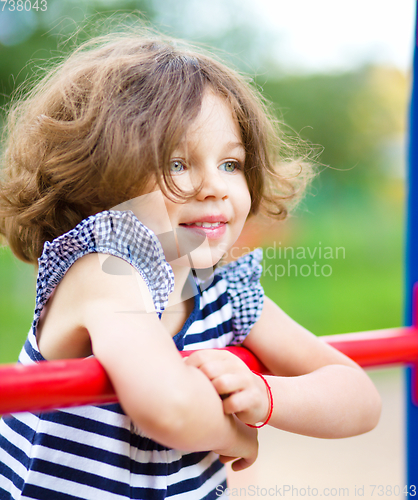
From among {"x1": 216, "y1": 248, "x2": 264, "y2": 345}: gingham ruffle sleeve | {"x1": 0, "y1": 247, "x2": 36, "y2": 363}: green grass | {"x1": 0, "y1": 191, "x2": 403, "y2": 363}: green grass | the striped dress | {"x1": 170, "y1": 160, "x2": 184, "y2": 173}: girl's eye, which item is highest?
{"x1": 0, "y1": 191, "x2": 403, "y2": 363}: green grass

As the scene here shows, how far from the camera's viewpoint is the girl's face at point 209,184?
46cm

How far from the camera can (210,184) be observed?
0.46 meters

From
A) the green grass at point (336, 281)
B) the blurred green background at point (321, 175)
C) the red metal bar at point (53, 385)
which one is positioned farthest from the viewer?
the blurred green background at point (321, 175)

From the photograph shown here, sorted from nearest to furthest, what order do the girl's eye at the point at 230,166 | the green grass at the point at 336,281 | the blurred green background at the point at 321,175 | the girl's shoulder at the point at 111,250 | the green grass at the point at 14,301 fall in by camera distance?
the girl's shoulder at the point at 111,250, the girl's eye at the point at 230,166, the green grass at the point at 14,301, the green grass at the point at 336,281, the blurred green background at the point at 321,175

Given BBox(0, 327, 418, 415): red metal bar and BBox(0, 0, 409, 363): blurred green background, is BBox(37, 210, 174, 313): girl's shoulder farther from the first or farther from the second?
BBox(0, 0, 409, 363): blurred green background

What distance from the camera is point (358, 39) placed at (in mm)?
5641

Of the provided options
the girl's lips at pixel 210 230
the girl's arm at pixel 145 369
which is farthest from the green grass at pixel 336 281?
the girl's arm at pixel 145 369

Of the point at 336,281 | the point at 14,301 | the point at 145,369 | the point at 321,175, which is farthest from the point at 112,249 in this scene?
the point at 321,175

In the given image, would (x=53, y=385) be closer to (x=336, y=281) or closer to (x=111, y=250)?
(x=111, y=250)

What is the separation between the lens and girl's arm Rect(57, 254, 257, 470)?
323 mm

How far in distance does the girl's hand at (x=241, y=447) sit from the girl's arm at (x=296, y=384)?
0.08 ft

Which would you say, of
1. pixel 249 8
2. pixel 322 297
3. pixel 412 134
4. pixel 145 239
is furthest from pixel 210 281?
pixel 249 8

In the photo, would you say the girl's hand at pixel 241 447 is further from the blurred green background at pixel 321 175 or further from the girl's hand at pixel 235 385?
the blurred green background at pixel 321 175

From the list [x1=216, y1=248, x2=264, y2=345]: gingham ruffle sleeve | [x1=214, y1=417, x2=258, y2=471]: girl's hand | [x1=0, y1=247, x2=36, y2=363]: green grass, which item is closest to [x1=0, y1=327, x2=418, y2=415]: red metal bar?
[x1=214, y1=417, x2=258, y2=471]: girl's hand
